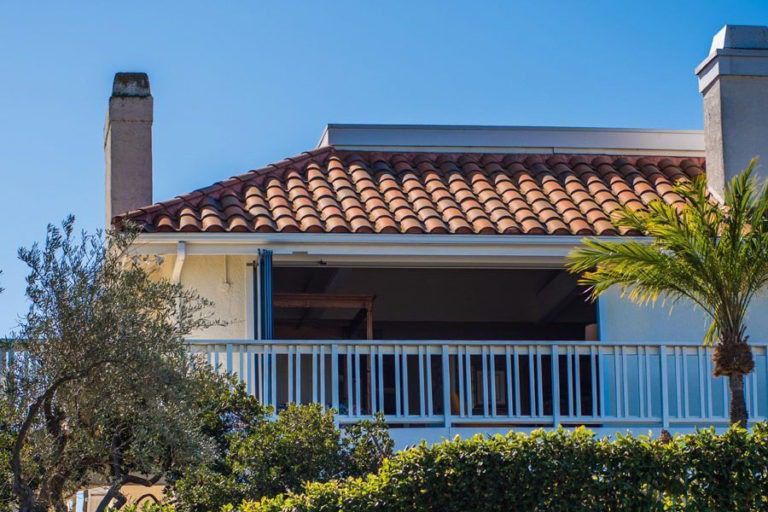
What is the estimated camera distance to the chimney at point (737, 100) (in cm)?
1678

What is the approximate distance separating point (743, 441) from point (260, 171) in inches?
307

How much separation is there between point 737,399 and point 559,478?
11.4ft

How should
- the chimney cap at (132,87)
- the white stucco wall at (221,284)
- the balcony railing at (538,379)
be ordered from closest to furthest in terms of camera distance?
1. the balcony railing at (538,379)
2. the white stucco wall at (221,284)
3. the chimney cap at (132,87)

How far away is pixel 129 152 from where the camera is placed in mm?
17109

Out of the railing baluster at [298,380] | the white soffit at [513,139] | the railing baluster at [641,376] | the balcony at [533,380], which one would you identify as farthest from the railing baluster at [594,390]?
the white soffit at [513,139]

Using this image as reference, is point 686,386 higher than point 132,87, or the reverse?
point 132,87

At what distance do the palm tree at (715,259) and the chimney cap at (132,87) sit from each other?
6.17 metres

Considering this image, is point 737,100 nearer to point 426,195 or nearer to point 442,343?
point 426,195

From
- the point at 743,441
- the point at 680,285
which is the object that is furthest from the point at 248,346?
the point at 743,441

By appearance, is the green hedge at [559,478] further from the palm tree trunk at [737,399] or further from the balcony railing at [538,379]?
the balcony railing at [538,379]

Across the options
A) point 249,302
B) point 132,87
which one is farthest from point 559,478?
point 132,87

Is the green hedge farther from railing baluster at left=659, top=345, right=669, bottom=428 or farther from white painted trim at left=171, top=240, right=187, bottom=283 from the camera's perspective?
white painted trim at left=171, top=240, right=187, bottom=283

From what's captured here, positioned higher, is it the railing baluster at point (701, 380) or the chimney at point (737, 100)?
the chimney at point (737, 100)

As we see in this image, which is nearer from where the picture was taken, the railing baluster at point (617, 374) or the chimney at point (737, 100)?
the railing baluster at point (617, 374)
